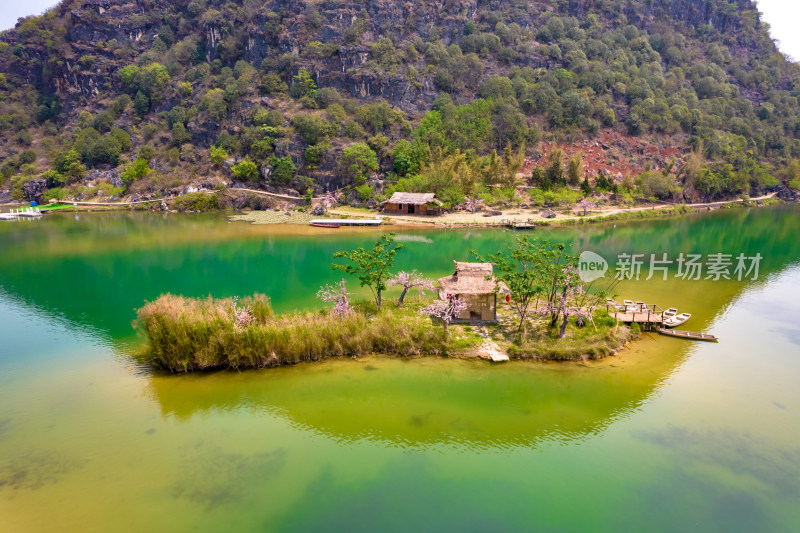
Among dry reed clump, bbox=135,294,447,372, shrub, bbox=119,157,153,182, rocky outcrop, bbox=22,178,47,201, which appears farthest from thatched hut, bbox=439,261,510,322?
rocky outcrop, bbox=22,178,47,201

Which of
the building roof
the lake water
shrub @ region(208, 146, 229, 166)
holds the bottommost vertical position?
the lake water

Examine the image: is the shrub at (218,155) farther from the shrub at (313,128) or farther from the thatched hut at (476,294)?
the thatched hut at (476,294)

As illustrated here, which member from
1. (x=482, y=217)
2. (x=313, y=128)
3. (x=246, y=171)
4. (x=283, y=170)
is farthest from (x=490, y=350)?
(x=246, y=171)

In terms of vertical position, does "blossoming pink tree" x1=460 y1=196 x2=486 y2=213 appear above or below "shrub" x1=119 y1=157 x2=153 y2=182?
below

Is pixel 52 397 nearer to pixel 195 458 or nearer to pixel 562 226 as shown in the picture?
pixel 195 458

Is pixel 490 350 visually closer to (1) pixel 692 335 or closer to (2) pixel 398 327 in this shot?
(2) pixel 398 327

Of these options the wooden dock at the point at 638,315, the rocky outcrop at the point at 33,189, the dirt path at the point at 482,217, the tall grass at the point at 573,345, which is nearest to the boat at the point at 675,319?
the wooden dock at the point at 638,315

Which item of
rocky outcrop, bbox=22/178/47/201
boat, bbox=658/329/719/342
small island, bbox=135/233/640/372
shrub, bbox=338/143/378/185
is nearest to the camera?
small island, bbox=135/233/640/372

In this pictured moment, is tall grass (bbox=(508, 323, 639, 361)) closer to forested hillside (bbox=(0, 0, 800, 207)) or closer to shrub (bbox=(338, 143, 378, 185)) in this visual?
forested hillside (bbox=(0, 0, 800, 207))
